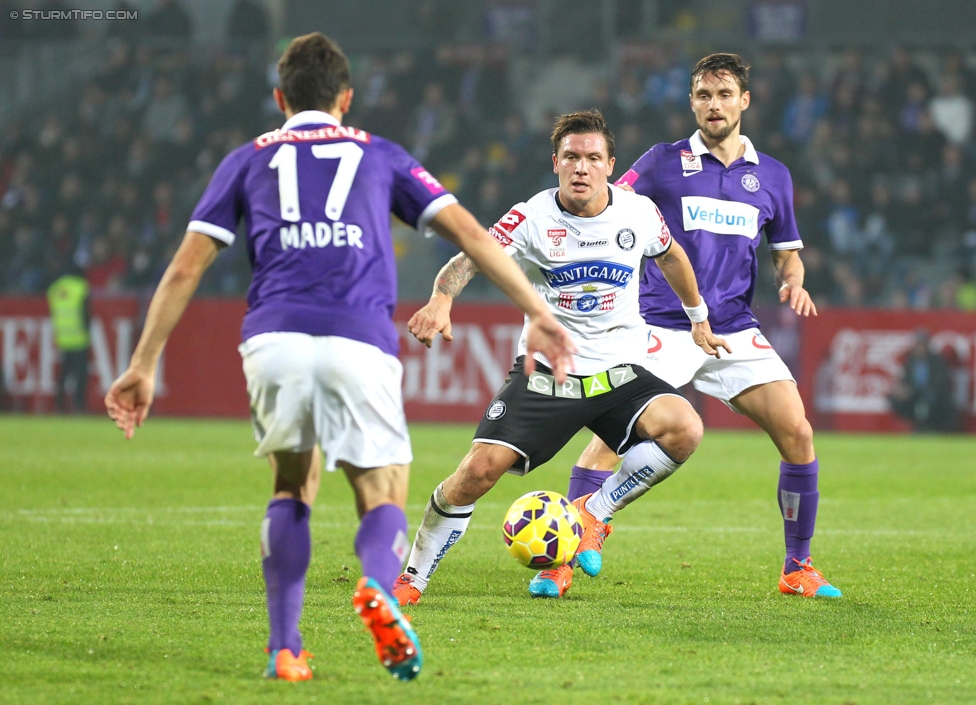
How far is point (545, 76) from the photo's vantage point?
22281 millimetres

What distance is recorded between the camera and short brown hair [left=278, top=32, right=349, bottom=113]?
398 centimetres

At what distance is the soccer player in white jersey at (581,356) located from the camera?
558cm

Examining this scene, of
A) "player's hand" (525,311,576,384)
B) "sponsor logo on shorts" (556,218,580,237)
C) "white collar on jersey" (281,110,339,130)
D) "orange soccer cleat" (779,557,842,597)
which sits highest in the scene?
"white collar on jersey" (281,110,339,130)

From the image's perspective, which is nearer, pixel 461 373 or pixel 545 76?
pixel 461 373

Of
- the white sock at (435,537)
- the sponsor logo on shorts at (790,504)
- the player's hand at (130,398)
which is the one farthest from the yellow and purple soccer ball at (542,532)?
the player's hand at (130,398)

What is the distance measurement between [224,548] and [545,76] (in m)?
16.5

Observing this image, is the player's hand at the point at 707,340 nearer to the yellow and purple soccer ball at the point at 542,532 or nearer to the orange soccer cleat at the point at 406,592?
the yellow and purple soccer ball at the point at 542,532

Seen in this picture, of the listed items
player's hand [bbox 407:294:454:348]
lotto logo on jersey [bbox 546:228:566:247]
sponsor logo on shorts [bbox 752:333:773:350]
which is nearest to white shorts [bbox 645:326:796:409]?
sponsor logo on shorts [bbox 752:333:773:350]

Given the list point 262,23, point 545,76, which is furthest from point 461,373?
point 262,23

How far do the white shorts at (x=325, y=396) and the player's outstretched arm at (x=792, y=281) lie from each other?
9.26 ft

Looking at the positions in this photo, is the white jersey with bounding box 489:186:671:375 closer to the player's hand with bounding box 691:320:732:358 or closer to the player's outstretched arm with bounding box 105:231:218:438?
the player's hand with bounding box 691:320:732:358

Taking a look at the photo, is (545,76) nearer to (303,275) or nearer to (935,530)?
(935,530)

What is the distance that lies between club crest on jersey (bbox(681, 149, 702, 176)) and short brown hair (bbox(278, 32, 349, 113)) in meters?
2.85

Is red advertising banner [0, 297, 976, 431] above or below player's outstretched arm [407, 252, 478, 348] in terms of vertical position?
below
